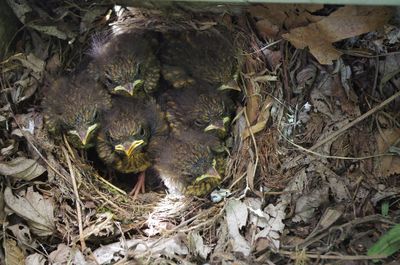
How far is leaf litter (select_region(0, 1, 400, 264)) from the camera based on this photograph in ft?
8.89

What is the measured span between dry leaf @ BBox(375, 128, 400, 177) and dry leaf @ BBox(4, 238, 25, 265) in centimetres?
171

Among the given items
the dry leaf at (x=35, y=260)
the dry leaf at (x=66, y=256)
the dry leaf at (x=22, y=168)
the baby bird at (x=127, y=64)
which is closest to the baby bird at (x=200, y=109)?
the baby bird at (x=127, y=64)

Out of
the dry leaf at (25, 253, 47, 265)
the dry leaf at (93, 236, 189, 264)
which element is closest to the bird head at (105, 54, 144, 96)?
the dry leaf at (93, 236, 189, 264)

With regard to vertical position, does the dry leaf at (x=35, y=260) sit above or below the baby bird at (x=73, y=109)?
below

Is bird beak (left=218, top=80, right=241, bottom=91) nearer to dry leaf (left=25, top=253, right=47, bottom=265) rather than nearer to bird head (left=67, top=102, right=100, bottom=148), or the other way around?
bird head (left=67, top=102, right=100, bottom=148)

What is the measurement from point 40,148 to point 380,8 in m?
1.79

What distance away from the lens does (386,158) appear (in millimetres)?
2764

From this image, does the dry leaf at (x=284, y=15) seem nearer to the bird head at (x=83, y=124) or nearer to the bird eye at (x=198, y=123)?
the bird eye at (x=198, y=123)

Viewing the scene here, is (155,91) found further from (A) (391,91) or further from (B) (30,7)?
(A) (391,91)

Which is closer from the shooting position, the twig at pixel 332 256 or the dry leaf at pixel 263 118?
the twig at pixel 332 256

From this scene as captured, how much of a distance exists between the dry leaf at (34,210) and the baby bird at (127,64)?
28.4 inches

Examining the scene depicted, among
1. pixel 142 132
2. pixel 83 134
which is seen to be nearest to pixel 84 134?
pixel 83 134

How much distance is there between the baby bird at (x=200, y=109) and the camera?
3199 millimetres

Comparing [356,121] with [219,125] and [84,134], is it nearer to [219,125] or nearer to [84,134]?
[219,125]
